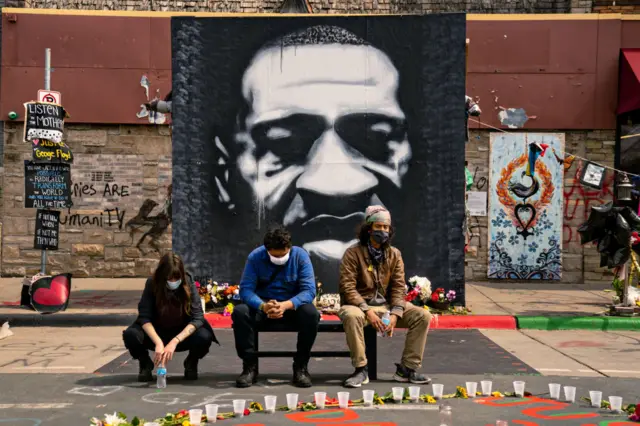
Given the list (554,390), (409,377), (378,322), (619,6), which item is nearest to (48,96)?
(378,322)

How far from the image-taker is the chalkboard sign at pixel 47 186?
12.4 m

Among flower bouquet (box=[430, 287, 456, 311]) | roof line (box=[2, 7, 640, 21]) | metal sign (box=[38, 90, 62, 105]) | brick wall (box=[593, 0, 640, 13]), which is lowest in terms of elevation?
flower bouquet (box=[430, 287, 456, 311])

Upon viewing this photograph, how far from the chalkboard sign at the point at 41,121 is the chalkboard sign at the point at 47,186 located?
466 millimetres

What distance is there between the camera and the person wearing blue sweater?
7159 millimetres

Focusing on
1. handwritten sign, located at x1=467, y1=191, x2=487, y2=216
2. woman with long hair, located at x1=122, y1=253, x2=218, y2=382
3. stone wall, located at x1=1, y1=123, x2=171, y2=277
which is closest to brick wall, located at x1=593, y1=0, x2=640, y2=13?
handwritten sign, located at x1=467, y1=191, x2=487, y2=216

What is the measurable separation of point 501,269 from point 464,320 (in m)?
4.88

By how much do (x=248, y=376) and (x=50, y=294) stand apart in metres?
5.69

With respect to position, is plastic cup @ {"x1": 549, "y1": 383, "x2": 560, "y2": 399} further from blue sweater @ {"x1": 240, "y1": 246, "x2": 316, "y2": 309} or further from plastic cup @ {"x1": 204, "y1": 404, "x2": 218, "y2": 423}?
plastic cup @ {"x1": 204, "y1": 404, "x2": 218, "y2": 423}

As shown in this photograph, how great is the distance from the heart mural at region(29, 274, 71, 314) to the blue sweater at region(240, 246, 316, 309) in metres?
5.39

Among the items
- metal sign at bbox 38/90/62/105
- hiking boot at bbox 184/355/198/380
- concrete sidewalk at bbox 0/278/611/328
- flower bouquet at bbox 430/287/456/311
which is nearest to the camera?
hiking boot at bbox 184/355/198/380

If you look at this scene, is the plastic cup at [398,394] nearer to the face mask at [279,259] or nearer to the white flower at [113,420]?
the face mask at [279,259]

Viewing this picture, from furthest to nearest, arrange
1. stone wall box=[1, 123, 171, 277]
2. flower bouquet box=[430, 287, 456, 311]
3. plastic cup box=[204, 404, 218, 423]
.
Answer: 1. stone wall box=[1, 123, 171, 277]
2. flower bouquet box=[430, 287, 456, 311]
3. plastic cup box=[204, 404, 218, 423]

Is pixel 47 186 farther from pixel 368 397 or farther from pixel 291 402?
pixel 368 397

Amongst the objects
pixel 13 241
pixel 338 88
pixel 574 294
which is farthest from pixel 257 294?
pixel 13 241
